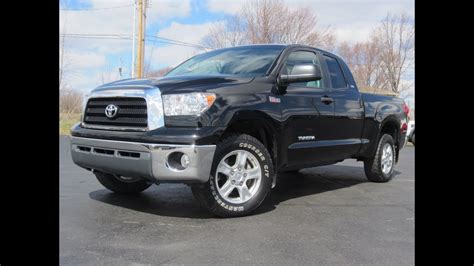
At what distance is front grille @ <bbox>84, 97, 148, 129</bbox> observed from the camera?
4277 mm

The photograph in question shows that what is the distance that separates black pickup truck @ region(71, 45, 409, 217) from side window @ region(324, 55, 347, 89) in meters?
0.15

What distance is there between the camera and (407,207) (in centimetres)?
530

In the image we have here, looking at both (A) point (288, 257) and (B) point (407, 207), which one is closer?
(A) point (288, 257)

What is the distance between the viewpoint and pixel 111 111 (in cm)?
447

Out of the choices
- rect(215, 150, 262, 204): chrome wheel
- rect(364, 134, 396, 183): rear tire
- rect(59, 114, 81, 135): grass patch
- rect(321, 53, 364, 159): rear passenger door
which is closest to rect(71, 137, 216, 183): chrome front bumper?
rect(215, 150, 262, 204): chrome wheel

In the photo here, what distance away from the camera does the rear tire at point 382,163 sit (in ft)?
23.1

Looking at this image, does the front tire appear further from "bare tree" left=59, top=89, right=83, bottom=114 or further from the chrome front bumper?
"bare tree" left=59, top=89, right=83, bottom=114

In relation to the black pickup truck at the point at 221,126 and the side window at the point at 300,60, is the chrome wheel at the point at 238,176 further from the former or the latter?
the side window at the point at 300,60

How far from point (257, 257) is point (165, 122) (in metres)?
1.56

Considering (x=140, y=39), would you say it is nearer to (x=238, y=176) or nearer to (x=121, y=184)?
(x=121, y=184)
